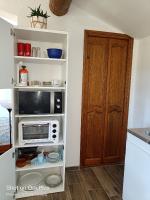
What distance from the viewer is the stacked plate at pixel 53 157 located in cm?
215

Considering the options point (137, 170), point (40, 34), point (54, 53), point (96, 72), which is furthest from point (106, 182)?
point (40, 34)

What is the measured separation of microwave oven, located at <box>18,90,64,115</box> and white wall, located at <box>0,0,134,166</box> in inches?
20.2

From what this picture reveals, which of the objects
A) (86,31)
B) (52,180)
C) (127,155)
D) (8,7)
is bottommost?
(52,180)

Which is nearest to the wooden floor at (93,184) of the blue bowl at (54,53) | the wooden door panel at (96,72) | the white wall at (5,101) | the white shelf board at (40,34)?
the wooden door panel at (96,72)

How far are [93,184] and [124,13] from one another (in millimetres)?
2278

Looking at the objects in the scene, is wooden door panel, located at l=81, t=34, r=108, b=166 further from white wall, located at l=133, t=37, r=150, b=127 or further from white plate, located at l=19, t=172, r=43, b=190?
white plate, located at l=19, t=172, r=43, b=190

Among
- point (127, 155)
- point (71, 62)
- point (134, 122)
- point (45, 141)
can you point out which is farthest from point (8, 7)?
point (134, 122)

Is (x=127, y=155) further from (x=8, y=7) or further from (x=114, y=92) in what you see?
(x=8, y=7)

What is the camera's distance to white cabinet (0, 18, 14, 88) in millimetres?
1584

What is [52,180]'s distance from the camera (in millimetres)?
2244

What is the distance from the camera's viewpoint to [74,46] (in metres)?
2.44

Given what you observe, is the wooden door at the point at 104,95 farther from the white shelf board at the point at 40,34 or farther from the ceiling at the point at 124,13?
the white shelf board at the point at 40,34

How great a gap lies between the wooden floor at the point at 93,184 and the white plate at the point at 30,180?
160 millimetres

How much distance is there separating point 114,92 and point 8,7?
1.90 m
